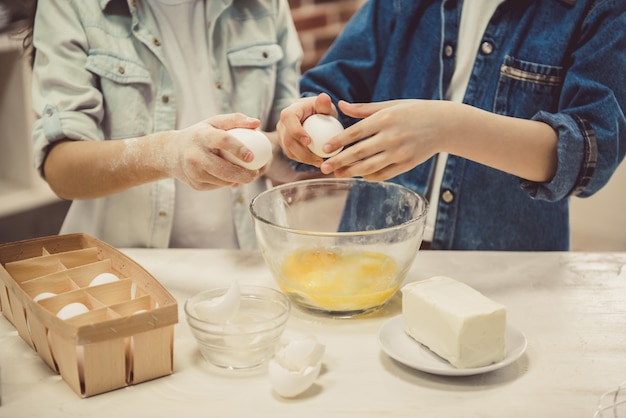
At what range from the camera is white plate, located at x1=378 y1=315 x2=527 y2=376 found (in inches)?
33.9

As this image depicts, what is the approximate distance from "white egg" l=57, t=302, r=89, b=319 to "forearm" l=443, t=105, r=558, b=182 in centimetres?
57

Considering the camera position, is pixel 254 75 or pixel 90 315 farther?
pixel 254 75

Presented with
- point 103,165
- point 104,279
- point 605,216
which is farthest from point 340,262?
point 605,216

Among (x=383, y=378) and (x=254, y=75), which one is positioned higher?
(x=254, y=75)

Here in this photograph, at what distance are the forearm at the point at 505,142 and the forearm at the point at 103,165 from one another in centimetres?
47

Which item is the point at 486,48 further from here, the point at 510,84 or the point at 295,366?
the point at 295,366

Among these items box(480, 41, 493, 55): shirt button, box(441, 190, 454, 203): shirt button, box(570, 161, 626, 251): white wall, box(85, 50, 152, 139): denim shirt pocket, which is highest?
box(480, 41, 493, 55): shirt button

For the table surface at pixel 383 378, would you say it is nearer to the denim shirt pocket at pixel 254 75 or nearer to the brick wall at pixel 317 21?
the denim shirt pocket at pixel 254 75

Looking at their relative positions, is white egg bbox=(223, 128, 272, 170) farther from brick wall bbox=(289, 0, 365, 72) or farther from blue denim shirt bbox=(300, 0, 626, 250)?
brick wall bbox=(289, 0, 365, 72)

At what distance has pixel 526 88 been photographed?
1304mm

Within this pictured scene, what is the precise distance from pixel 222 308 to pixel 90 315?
0.59 feet

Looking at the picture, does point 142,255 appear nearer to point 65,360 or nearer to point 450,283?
point 65,360

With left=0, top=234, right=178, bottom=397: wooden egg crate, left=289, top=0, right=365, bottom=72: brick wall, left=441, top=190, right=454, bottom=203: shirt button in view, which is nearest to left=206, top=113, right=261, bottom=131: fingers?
left=0, top=234, right=178, bottom=397: wooden egg crate

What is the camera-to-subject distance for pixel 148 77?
1393 mm
